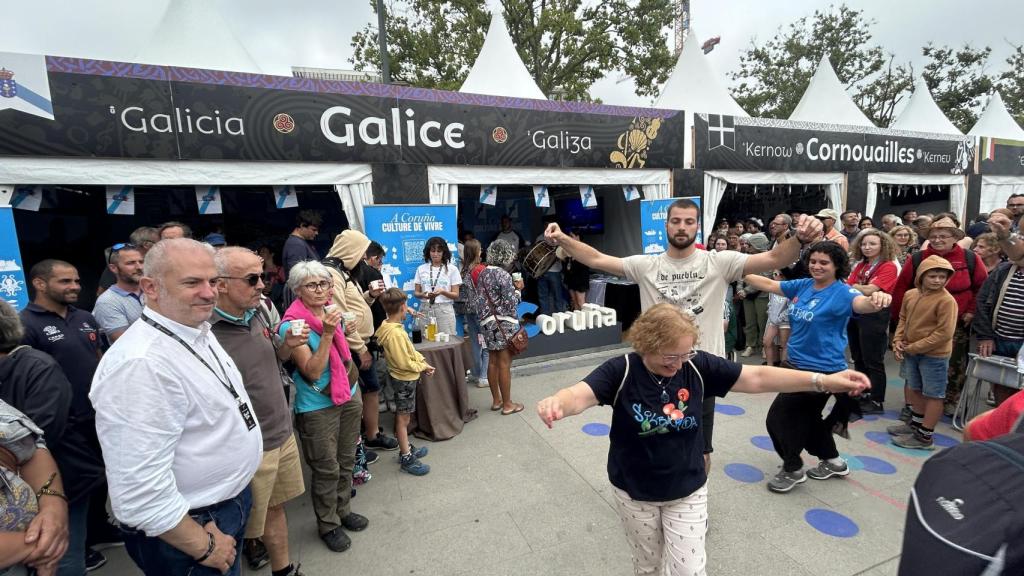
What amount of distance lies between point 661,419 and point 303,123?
5463 millimetres

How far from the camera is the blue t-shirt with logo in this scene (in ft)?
9.91

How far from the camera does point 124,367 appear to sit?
1290mm

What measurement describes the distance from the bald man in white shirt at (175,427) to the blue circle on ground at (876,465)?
4190 millimetres

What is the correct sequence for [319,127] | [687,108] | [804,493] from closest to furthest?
[804,493], [319,127], [687,108]

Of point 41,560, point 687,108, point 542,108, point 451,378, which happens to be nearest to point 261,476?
point 41,560

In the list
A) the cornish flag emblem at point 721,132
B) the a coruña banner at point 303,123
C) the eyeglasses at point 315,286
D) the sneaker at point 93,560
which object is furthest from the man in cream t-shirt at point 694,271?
the cornish flag emblem at point 721,132

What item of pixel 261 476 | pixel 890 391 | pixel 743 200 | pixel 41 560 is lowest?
pixel 890 391

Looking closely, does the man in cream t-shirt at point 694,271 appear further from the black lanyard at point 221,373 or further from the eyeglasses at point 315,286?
the black lanyard at point 221,373

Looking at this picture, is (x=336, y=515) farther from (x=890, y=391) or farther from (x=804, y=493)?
(x=890, y=391)

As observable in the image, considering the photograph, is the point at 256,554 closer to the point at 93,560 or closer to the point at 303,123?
the point at 93,560

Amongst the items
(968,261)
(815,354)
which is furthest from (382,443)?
(968,261)

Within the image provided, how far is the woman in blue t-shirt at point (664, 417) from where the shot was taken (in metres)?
1.77

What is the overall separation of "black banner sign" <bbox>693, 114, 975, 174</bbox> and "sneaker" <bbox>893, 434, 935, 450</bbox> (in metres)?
5.43

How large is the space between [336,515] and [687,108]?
9.57 m
